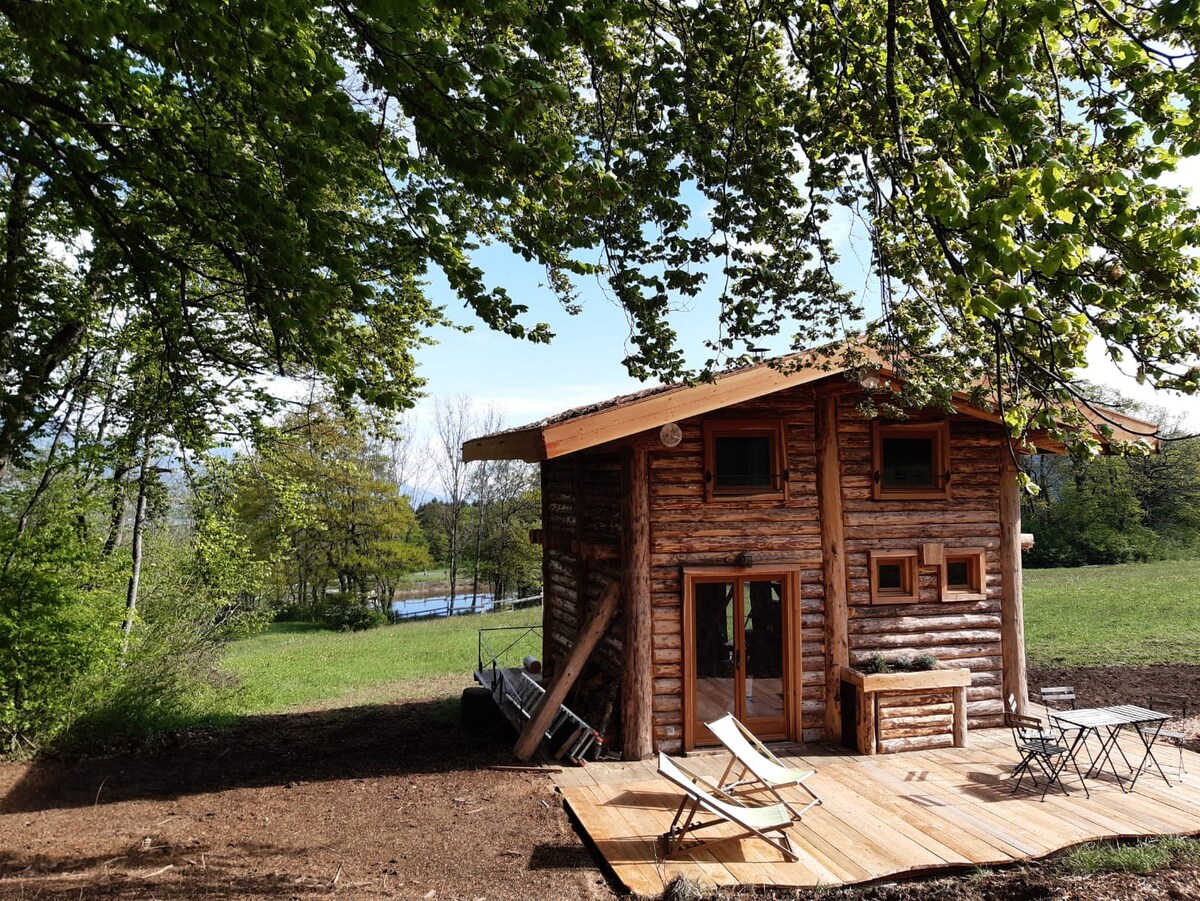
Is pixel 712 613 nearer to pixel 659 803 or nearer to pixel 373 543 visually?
pixel 659 803

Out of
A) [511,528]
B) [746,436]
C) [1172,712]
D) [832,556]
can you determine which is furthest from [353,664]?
[1172,712]

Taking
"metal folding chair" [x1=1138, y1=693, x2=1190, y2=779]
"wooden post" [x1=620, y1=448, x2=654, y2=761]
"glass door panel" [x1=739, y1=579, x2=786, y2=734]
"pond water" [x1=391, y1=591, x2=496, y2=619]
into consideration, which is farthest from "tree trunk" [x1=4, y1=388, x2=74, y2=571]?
"pond water" [x1=391, y1=591, x2=496, y2=619]

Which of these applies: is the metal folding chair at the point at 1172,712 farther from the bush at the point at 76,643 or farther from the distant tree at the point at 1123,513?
the distant tree at the point at 1123,513

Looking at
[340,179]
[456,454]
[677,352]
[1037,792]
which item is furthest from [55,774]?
[456,454]

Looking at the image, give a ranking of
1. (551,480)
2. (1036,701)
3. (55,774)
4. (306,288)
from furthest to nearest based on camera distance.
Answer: (551,480) < (1036,701) < (55,774) < (306,288)

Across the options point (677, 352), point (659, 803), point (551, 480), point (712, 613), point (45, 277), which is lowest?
point (659, 803)

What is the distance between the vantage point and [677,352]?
633cm

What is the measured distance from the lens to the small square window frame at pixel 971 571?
9.96m

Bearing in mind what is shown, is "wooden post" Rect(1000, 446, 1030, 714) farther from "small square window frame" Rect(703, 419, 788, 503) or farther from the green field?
the green field

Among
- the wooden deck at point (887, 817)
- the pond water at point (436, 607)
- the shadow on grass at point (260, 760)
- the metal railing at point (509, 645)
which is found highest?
the wooden deck at point (887, 817)

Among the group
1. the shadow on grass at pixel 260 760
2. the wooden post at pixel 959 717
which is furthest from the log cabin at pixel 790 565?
the shadow on grass at pixel 260 760

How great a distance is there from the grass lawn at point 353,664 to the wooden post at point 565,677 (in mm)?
5679

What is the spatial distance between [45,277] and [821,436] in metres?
10.3

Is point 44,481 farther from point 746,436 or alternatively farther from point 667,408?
point 746,436
